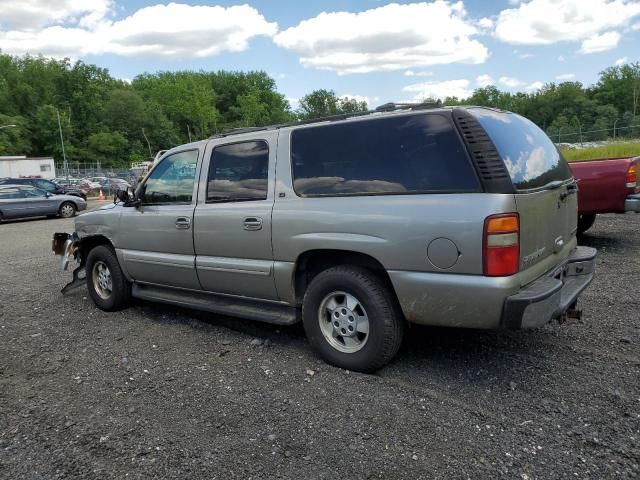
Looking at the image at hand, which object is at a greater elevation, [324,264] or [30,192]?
[30,192]

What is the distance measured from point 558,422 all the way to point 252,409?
6.17 ft

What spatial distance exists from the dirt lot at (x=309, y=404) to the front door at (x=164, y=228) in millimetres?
576

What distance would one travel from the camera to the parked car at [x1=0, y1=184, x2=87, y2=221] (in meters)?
18.9

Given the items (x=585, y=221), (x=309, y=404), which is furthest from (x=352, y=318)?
(x=585, y=221)

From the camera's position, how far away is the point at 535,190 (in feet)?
11.3

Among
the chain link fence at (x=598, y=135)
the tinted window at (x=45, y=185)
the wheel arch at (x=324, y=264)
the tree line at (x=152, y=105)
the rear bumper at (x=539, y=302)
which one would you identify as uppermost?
the tree line at (x=152, y=105)

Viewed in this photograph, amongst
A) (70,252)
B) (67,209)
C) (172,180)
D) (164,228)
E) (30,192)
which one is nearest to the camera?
(164,228)

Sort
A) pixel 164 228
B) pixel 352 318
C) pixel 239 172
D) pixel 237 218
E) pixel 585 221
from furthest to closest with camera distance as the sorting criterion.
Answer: pixel 585 221
pixel 164 228
pixel 239 172
pixel 237 218
pixel 352 318

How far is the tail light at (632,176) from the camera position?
7277 millimetres

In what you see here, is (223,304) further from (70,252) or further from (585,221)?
(585,221)

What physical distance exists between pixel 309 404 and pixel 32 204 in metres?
19.4

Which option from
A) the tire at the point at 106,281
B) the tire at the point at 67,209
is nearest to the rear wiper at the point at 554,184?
the tire at the point at 106,281

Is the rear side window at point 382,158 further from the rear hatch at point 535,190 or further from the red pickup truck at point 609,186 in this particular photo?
the red pickup truck at point 609,186

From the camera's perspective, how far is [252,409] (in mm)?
3396
